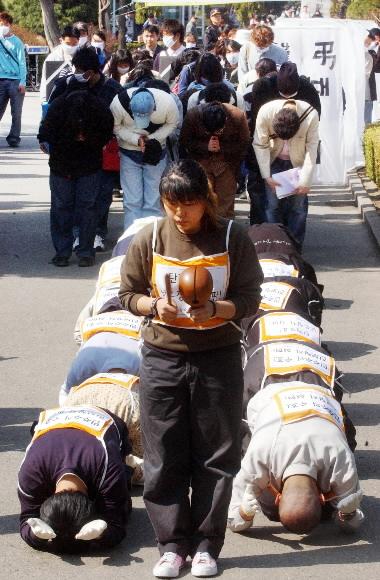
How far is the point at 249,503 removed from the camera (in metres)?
5.89

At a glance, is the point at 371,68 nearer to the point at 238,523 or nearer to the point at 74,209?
the point at 74,209

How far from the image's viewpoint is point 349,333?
32.4ft

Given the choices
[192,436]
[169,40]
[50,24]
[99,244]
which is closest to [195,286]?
[192,436]

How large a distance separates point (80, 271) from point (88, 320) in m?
4.32

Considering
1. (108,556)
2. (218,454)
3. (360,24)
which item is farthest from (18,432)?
(360,24)

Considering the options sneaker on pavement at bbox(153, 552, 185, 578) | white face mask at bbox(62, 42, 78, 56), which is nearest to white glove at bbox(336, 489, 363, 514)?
sneaker on pavement at bbox(153, 552, 185, 578)

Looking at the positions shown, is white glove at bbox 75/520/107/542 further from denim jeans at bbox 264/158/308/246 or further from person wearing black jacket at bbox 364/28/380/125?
person wearing black jacket at bbox 364/28/380/125

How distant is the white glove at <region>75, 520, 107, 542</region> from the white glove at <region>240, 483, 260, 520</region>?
0.70 metres

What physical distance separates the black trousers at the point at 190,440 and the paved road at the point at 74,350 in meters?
0.27

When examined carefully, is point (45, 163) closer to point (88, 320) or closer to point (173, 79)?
point (173, 79)

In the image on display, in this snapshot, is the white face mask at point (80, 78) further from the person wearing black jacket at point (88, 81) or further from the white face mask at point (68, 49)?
the white face mask at point (68, 49)

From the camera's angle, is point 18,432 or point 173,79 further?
point 173,79

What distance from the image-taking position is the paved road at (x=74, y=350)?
5688mm

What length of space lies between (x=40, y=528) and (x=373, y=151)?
10.6 m
